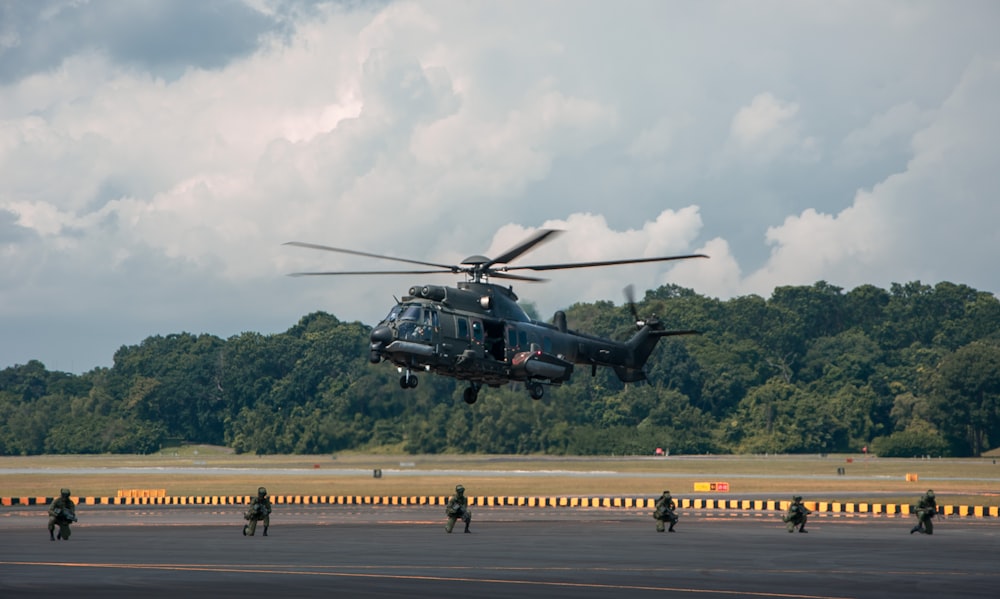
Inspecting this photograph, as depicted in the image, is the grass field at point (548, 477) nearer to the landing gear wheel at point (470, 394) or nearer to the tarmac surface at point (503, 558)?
the landing gear wheel at point (470, 394)

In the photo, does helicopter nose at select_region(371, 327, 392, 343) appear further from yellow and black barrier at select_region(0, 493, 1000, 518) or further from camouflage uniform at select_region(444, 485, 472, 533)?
yellow and black barrier at select_region(0, 493, 1000, 518)

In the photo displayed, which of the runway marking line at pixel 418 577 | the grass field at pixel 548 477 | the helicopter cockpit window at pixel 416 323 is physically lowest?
the runway marking line at pixel 418 577

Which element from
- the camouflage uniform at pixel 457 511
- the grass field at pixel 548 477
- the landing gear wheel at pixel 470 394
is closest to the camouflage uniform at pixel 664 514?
the camouflage uniform at pixel 457 511

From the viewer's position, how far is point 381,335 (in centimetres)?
4544

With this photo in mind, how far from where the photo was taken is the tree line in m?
128

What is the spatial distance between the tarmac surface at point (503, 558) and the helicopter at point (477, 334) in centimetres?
544

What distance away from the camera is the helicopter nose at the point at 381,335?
45438 millimetres

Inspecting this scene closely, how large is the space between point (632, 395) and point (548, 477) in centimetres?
5466

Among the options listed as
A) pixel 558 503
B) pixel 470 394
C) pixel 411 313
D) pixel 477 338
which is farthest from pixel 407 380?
pixel 558 503

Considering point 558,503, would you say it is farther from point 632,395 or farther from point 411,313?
point 632,395

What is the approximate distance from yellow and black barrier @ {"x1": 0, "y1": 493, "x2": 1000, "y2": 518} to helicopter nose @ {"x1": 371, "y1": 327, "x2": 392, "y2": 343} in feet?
61.3

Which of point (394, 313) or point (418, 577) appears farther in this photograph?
point (394, 313)

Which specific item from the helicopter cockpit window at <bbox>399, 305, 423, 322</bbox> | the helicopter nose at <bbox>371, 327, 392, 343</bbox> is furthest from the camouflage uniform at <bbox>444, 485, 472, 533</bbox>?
the helicopter cockpit window at <bbox>399, 305, 423, 322</bbox>

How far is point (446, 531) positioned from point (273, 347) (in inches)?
5063
